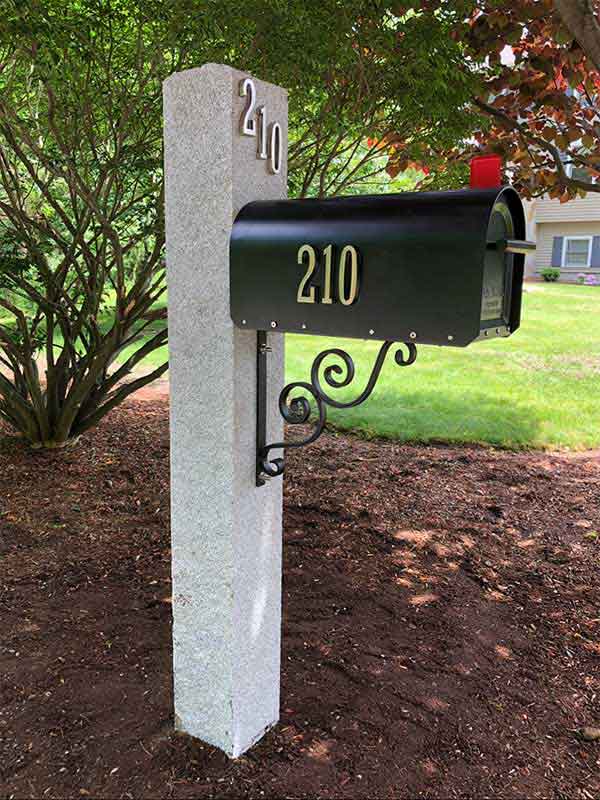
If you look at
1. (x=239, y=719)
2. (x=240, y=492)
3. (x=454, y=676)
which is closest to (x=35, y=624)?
(x=239, y=719)

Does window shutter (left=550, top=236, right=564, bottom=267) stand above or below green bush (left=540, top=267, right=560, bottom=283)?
above

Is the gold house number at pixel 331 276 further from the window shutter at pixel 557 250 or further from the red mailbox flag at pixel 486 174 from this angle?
the window shutter at pixel 557 250

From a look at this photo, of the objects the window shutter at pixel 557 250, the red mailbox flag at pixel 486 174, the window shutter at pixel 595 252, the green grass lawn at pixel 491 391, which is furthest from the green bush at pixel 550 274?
the red mailbox flag at pixel 486 174

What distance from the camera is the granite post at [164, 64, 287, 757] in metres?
1.79

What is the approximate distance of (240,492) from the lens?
194 cm

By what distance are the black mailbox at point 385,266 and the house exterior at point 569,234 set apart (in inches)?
691

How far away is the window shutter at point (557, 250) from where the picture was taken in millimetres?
18859

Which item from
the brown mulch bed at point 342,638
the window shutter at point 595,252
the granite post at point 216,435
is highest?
the window shutter at point 595,252

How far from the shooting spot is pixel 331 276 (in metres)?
1.62

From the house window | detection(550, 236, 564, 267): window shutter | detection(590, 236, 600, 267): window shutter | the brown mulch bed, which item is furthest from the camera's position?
detection(550, 236, 564, 267): window shutter

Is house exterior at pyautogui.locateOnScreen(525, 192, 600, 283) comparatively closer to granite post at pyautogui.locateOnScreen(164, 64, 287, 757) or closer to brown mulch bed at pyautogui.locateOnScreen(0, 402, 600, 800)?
brown mulch bed at pyautogui.locateOnScreen(0, 402, 600, 800)

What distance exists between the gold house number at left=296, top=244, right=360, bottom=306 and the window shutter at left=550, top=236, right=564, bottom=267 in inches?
749

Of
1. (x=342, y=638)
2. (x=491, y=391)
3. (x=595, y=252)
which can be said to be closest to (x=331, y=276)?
(x=342, y=638)

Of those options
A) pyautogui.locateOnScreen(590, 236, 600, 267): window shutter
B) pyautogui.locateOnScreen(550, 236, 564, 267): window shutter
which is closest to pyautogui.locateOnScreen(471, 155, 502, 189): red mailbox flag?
pyautogui.locateOnScreen(590, 236, 600, 267): window shutter
